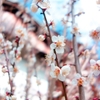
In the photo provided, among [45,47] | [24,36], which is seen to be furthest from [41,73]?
[24,36]

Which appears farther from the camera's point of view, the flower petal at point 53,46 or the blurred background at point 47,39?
the blurred background at point 47,39

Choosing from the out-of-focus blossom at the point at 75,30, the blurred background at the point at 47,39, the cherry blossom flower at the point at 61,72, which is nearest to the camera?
the cherry blossom flower at the point at 61,72

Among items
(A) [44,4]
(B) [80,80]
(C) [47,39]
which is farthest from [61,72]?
(C) [47,39]

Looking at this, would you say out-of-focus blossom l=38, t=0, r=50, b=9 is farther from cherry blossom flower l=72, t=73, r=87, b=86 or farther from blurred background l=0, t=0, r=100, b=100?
cherry blossom flower l=72, t=73, r=87, b=86

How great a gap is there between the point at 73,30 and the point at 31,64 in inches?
27.1

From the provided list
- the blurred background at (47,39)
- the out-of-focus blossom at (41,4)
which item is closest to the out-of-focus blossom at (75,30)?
the blurred background at (47,39)

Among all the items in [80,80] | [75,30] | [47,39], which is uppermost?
[75,30]

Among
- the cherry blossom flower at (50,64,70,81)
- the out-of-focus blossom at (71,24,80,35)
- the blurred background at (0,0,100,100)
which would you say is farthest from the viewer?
the blurred background at (0,0,100,100)

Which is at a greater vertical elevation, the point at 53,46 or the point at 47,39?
the point at 53,46

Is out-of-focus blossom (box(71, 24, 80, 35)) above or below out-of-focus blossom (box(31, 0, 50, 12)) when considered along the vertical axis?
below

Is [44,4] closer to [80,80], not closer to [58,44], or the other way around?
[58,44]

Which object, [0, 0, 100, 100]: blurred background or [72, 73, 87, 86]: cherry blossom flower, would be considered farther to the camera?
[0, 0, 100, 100]: blurred background


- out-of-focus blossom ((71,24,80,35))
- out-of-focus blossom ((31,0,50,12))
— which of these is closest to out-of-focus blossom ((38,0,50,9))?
out-of-focus blossom ((31,0,50,12))

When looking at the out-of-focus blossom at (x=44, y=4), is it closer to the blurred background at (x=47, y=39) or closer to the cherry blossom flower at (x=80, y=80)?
the blurred background at (x=47, y=39)
